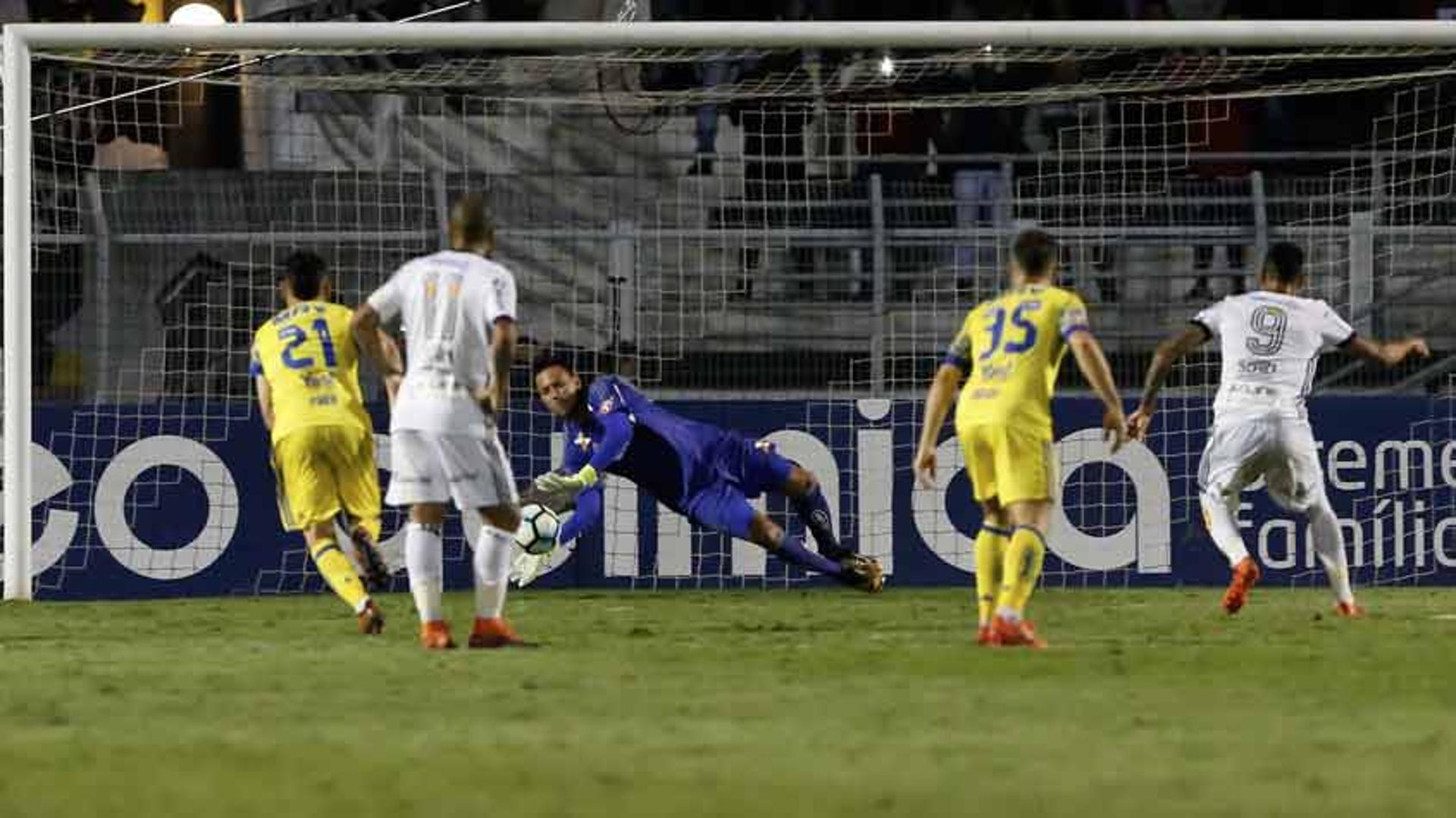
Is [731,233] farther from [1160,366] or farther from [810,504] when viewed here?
[1160,366]

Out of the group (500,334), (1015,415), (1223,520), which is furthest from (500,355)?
(1223,520)

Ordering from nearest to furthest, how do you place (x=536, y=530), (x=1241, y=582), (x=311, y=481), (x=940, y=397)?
(x=940, y=397) → (x=311, y=481) → (x=1241, y=582) → (x=536, y=530)

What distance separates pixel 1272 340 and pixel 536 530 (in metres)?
4.74

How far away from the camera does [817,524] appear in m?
15.8

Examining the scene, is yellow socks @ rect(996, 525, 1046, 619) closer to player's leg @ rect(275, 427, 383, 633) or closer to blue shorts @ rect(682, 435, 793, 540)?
player's leg @ rect(275, 427, 383, 633)

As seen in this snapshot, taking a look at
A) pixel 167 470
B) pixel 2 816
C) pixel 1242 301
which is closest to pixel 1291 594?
pixel 1242 301

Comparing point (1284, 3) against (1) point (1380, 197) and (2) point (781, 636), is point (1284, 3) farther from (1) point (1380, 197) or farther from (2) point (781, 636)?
Answer: (2) point (781, 636)

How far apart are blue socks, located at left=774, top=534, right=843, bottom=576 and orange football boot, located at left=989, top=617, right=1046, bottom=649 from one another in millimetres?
4587

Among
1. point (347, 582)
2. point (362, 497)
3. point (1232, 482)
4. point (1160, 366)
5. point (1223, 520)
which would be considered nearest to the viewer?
point (347, 582)

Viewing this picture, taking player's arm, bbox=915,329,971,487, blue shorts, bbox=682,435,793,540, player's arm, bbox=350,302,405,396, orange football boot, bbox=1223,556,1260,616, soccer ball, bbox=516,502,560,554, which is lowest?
orange football boot, bbox=1223,556,1260,616

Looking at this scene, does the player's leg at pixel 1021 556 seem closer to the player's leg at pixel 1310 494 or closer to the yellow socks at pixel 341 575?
the player's leg at pixel 1310 494

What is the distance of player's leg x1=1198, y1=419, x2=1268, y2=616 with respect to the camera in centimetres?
1293

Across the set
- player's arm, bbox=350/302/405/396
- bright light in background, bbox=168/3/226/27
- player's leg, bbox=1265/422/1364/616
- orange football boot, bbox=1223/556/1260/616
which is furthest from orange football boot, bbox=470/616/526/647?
bright light in background, bbox=168/3/226/27

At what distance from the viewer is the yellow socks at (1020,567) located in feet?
34.4
